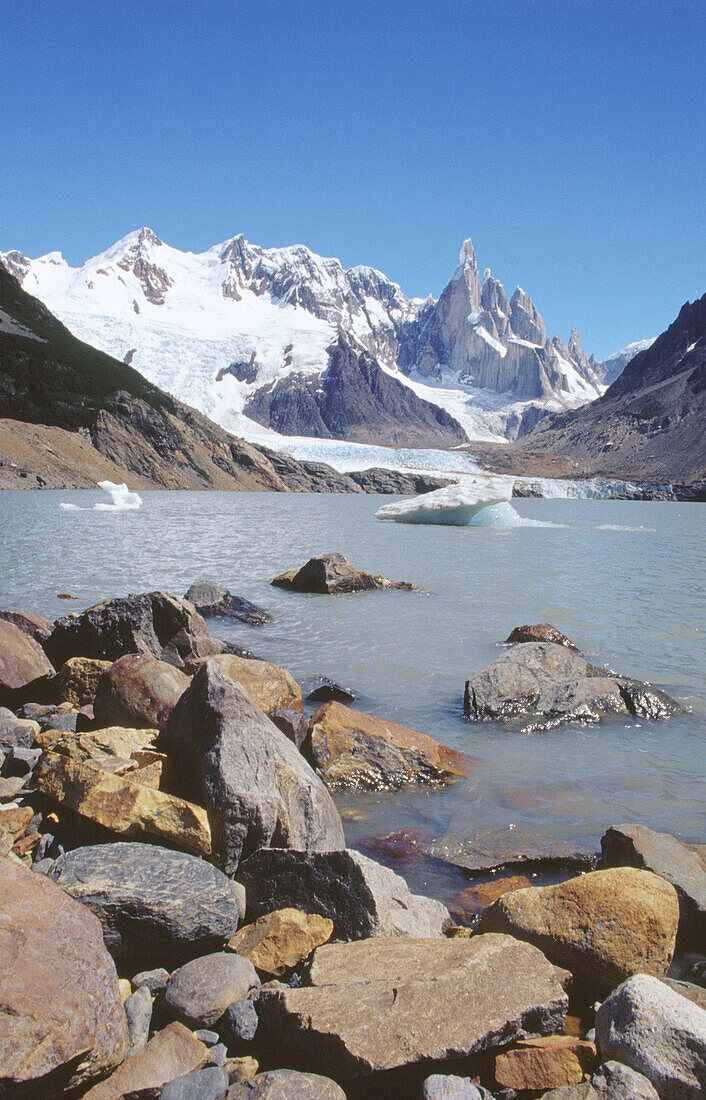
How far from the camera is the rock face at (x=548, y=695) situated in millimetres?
6941

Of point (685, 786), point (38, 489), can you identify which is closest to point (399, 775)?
point (685, 786)

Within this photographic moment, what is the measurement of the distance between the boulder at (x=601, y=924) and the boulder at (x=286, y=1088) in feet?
4.07

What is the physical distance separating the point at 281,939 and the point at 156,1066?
2.58 feet

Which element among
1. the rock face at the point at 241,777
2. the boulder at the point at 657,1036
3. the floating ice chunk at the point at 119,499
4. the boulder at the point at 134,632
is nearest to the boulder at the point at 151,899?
the rock face at the point at 241,777

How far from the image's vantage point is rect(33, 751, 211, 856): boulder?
3.36 meters

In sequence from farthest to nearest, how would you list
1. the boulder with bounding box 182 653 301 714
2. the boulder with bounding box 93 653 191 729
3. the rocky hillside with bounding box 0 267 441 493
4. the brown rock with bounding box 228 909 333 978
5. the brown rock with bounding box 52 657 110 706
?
the rocky hillside with bounding box 0 267 441 493, the boulder with bounding box 182 653 301 714, the brown rock with bounding box 52 657 110 706, the boulder with bounding box 93 653 191 729, the brown rock with bounding box 228 909 333 978

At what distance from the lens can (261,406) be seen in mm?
191375

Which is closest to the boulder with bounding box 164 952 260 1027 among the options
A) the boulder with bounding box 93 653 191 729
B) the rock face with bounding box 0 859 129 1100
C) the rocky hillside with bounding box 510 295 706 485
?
the rock face with bounding box 0 859 129 1100

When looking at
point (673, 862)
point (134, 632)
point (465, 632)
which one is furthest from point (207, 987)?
point (465, 632)

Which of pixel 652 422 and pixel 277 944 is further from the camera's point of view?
pixel 652 422

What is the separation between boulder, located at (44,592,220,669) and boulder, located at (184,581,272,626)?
3.37m

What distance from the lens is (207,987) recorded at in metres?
2.69

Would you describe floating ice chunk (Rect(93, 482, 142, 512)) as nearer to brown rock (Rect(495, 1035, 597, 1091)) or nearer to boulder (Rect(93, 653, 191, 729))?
boulder (Rect(93, 653, 191, 729))

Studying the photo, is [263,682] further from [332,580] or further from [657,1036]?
[332,580]
